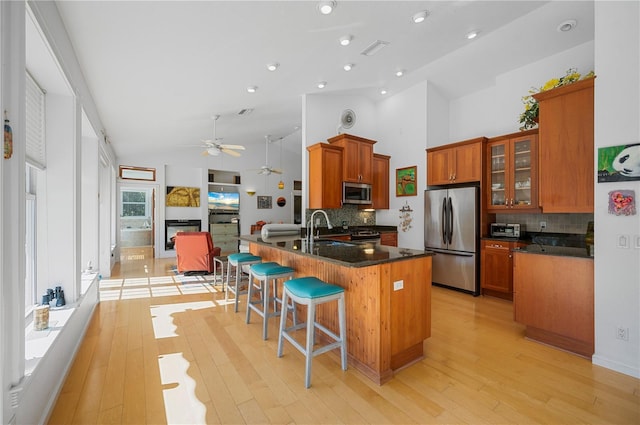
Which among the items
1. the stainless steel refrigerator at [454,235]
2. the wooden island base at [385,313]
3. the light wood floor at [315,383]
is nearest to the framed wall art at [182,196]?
the light wood floor at [315,383]

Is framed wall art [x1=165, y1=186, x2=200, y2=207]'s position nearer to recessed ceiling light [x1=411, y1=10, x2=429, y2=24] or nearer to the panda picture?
recessed ceiling light [x1=411, y1=10, x2=429, y2=24]

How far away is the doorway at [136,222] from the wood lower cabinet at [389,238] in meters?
6.73

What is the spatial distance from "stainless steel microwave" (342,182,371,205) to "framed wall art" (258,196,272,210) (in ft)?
16.2

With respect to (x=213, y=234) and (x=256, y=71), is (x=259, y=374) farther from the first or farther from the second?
(x=213, y=234)

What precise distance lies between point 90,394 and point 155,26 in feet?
9.33

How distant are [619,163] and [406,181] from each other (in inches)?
133

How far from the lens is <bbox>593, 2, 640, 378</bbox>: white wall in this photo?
6.98 feet

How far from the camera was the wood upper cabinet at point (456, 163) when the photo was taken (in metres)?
4.39

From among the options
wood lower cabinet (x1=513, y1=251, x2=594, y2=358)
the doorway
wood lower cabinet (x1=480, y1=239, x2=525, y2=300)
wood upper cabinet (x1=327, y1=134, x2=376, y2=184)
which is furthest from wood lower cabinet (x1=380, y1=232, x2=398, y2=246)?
the doorway

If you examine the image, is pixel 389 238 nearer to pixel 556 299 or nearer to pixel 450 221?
pixel 450 221

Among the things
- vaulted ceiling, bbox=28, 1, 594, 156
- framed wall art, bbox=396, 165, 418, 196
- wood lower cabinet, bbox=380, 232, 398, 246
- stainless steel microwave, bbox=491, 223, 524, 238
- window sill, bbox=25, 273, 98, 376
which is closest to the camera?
window sill, bbox=25, 273, 98, 376

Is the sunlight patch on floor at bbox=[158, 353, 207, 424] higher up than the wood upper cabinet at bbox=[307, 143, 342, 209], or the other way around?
the wood upper cabinet at bbox=[307, 143, 342, 209]

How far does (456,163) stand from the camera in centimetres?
464

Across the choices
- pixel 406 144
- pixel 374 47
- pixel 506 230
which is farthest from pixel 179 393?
pixel 406 144
